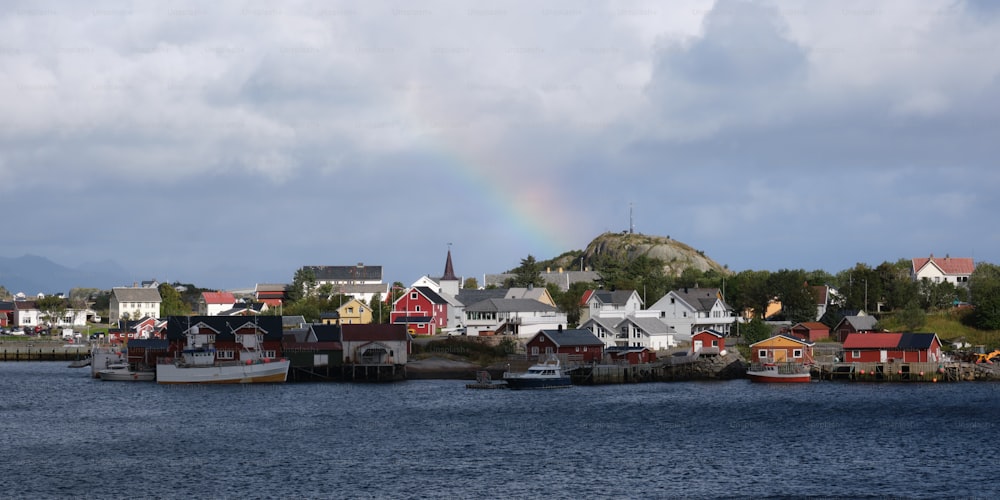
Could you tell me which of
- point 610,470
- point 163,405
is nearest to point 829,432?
point 610,470

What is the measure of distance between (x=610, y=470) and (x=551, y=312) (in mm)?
82638

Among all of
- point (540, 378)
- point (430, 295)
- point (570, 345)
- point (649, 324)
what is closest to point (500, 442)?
point (540, 378)

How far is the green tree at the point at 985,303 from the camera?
12188 centimetres

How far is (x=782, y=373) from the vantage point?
337 feet

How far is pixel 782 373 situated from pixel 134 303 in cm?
13365

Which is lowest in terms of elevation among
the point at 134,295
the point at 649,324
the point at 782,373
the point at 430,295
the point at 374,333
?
the point at 782,373

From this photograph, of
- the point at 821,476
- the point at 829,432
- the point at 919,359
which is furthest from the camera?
the point at 919,359

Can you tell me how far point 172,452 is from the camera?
60938 mm

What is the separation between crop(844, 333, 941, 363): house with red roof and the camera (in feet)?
341

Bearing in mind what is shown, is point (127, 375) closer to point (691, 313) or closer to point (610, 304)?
point (610, 304)

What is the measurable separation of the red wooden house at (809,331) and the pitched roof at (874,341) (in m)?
19.6

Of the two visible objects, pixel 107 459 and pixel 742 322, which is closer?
pixel 107 459

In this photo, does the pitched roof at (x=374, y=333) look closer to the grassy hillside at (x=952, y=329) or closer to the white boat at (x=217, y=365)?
the white boat at (x=217, y=365)

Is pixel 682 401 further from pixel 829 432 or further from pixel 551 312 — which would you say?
pixel 551 312
